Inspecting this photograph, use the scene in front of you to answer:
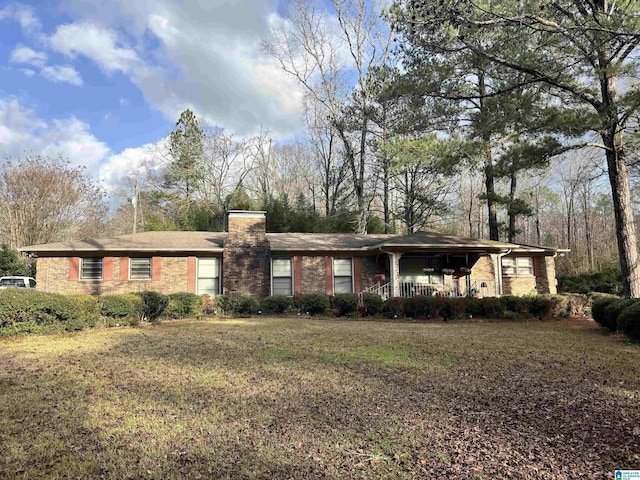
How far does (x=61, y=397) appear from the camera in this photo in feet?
15.4

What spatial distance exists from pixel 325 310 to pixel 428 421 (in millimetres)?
10608

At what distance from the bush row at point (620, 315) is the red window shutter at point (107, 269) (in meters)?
15.8

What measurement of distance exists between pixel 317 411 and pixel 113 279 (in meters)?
14.1

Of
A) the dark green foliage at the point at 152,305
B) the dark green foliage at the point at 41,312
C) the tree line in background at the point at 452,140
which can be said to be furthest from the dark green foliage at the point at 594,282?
the dark green foliage at the point at 41,312

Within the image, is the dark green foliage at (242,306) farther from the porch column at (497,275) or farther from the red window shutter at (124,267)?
the porch column at (497,275)

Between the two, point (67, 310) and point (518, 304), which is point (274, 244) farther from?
point (518, 304)

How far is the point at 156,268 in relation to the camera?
16.3 metres

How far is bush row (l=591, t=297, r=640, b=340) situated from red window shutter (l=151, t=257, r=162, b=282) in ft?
46.5

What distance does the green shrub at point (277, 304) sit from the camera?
14.4 meters

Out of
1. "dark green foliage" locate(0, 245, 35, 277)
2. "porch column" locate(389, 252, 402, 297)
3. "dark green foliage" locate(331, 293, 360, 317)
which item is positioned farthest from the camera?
"dark green foliage" locate(0, 245, 35, 277)

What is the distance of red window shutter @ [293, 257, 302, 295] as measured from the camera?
55.6 ft

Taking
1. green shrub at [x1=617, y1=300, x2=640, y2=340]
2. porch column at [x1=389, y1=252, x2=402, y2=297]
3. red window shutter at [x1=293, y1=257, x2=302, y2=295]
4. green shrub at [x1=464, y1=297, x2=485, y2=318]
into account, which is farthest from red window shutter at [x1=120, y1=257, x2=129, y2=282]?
green shrub at [x1=617, y1=300, x2=640, y2=340]

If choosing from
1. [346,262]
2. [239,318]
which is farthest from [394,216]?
[239,318]

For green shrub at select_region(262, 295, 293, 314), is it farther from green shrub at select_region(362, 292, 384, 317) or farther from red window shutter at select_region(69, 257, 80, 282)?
red window shutter at select_region(69, 257, 80, 282)
